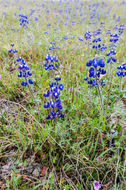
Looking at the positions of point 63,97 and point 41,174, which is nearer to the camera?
point 41,174

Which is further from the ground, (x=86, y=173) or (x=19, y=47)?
(x=19, y=47)

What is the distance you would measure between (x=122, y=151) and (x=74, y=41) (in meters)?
3.59

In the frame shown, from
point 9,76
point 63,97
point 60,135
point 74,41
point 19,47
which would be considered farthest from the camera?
point 74,41

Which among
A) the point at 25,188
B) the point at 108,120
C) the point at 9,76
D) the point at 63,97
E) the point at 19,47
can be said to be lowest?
the point at 25,188

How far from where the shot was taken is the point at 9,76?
3039 millimetres

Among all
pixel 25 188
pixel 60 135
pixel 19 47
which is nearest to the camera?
pixel 25 188

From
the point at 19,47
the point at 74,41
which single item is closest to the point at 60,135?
the point at 19,47

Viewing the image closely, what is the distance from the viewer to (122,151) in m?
1.91

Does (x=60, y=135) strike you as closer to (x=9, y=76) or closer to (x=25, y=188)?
(x=25, y=188)

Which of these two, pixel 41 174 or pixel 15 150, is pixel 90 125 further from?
pixel 15 150

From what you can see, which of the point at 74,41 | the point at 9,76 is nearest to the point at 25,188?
→ the point at 9,76

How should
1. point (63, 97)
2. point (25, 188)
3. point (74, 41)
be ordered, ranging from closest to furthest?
point (25, 188) < point (63, 97) < point (74, 41)

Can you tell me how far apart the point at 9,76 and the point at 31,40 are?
1.63 metres

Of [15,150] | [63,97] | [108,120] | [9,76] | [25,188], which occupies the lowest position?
[25,188]
